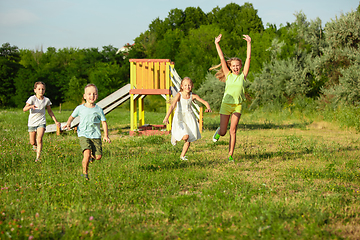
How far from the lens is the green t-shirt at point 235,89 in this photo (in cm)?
737

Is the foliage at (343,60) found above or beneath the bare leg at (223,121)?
above

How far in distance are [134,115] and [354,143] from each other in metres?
8.58

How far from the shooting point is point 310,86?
73.0 ft

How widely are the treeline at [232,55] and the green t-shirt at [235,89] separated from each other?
12819 millimetres

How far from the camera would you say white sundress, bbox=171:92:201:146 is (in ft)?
23.7

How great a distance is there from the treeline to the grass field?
13.8m

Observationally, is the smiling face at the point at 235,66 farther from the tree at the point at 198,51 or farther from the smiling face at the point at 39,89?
the tree at the point at 198,51

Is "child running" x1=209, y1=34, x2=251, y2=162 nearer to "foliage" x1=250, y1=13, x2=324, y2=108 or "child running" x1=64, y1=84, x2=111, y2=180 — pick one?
"child running" x1=64, y1=84, x2=111, y2=180

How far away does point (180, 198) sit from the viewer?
14.5 feet

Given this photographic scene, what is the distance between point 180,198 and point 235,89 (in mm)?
3673

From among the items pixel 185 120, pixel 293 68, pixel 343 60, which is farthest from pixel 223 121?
pixel 343 60

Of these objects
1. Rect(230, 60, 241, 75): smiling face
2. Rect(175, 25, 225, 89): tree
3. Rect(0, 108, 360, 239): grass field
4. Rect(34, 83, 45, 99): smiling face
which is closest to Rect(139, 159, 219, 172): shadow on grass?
Rect(0, 108, 360, 239): grass field

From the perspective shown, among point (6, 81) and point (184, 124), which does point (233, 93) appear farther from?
point (6, 81)

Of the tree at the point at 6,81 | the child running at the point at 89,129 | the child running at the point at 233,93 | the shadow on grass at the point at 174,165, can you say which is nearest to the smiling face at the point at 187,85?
the child running at the point at 233,93
